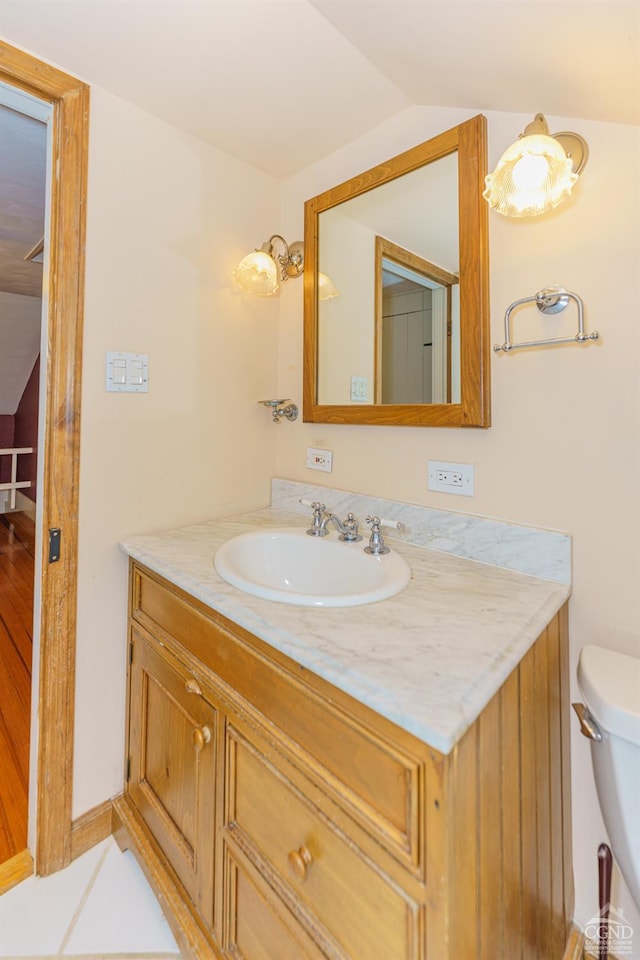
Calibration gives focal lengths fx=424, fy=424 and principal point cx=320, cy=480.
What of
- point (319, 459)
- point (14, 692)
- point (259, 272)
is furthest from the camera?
point (14, 692)

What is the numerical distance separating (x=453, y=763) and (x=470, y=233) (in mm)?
1107

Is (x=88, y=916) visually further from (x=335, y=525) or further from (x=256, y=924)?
(x=335, y=525)

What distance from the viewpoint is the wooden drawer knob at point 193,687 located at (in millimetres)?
907

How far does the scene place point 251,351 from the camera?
1.52 m

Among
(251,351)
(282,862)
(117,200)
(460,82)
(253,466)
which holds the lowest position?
(282,862)

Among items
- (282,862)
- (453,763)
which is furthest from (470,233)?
(282,862)

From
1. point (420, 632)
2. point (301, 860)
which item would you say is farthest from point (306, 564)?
point (301, 860)

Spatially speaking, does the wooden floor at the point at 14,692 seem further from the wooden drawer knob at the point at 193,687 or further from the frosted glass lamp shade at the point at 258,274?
the frosted glass lamp shade at the point at 258,274

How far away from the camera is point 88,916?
1.04 meters

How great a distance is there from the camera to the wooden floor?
127 cm

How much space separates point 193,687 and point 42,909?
75cm

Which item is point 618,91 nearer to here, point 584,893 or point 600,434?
point 600,434

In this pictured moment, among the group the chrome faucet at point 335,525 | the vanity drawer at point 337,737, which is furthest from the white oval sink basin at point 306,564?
the vanity drawer at point 337,737

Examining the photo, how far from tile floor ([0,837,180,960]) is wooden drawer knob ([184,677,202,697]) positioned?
0.63m
